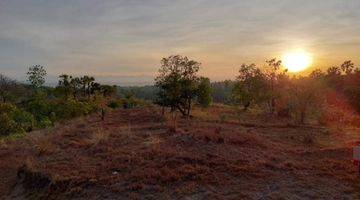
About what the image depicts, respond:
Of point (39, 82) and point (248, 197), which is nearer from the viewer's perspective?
point (248, 197)

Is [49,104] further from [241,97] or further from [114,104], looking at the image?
[241,97]

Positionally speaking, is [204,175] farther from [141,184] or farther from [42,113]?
[42,113]

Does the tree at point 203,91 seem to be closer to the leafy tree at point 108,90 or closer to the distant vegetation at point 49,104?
the distant vegetation at point 49,104

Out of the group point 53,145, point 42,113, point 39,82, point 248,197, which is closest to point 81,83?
point 39,82

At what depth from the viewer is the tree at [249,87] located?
48.2 m

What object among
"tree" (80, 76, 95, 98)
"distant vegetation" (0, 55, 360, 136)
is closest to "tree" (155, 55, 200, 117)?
"distant vegetation" (0, 55, 360, 136)

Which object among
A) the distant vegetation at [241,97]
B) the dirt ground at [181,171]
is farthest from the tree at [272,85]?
the dirt ground at [181,171]

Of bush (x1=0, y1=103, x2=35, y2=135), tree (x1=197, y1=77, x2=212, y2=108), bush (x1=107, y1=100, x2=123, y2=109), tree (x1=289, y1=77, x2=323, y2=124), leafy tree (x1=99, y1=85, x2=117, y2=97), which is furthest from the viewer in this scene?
leafy tree (x1=99, y1=85, x2=117, y2=97)

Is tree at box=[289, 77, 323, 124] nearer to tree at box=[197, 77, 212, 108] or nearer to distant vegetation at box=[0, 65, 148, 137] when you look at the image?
tree at box=[197, 77, 212, 108]

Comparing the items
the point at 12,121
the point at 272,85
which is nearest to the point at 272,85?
the point at 272,85

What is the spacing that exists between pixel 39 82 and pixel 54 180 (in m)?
56.9

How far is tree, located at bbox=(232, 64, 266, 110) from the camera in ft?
158

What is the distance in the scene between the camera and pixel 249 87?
5000 cm

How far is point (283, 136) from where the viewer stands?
20.2 metres
